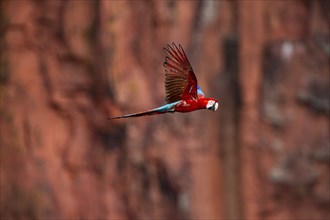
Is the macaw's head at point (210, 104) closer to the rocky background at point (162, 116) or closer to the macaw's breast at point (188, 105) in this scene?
the macaw's breast at point (188, 105)

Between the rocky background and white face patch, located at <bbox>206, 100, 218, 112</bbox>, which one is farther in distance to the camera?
the rocky background

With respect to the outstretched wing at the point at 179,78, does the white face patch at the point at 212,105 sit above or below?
below

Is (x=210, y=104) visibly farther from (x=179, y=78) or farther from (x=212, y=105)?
(x=179, y=78)

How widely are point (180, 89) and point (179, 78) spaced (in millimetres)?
31

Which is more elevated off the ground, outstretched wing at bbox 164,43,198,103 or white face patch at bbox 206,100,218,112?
outstretched wing at bbox 164,43,198,103

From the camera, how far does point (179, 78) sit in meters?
2.64

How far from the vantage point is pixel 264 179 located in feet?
17.0

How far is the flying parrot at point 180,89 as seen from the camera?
2.62 metres

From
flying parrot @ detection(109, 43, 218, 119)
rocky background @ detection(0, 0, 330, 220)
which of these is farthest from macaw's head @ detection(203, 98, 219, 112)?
rocky background @ detection(0, 0, 330, 220)

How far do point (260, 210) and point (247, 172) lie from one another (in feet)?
0.71

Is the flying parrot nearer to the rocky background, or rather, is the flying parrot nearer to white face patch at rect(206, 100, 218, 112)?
white face patch at rect(206, 100, 218, 112)

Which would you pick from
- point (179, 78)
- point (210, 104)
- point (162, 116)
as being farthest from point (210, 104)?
point (162, 116)

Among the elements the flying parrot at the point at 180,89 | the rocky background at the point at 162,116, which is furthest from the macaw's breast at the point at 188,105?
the rocky background at the point at 162,116

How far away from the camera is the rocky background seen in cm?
498
